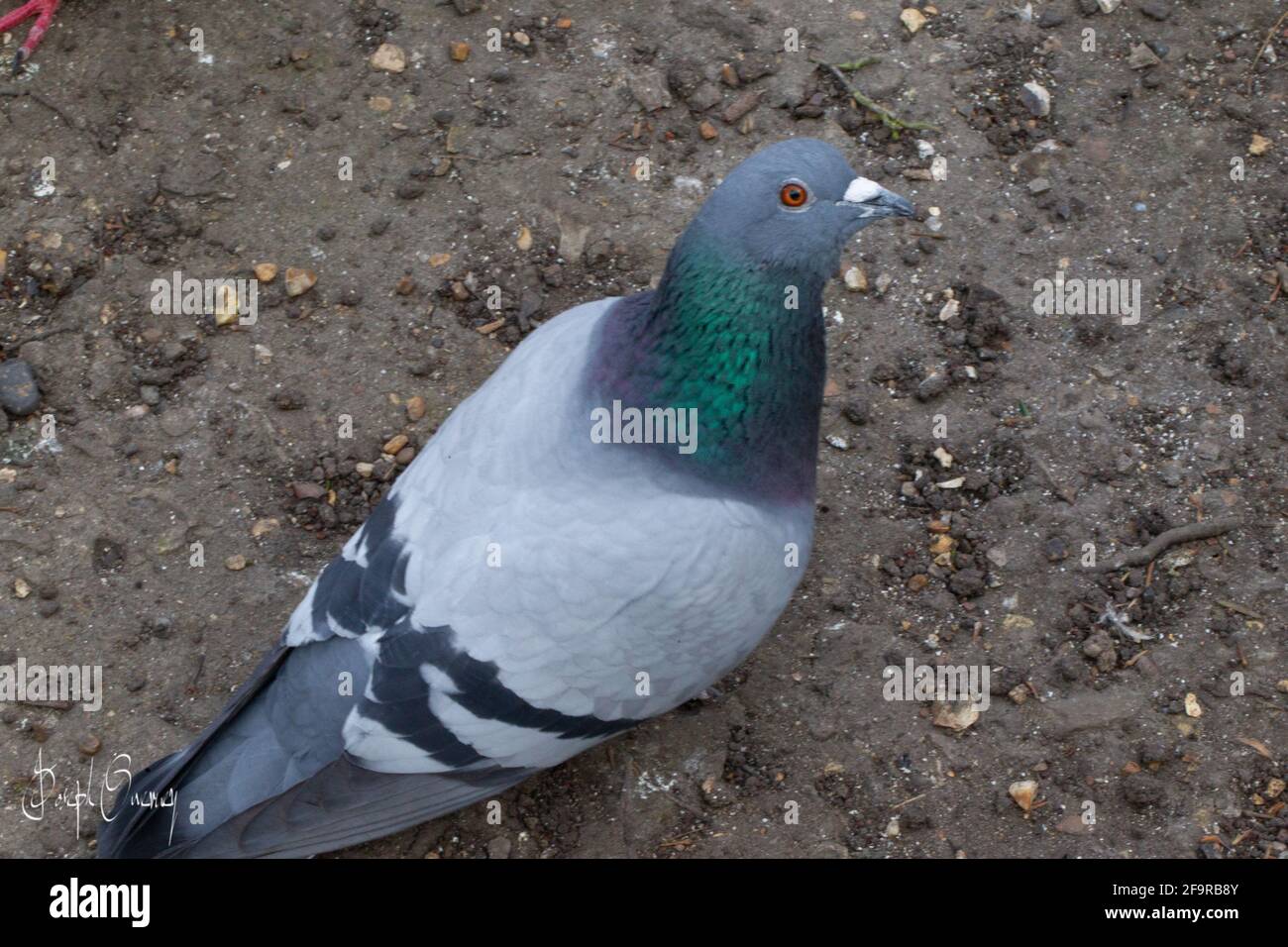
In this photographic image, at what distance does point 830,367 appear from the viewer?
4812 millimetres

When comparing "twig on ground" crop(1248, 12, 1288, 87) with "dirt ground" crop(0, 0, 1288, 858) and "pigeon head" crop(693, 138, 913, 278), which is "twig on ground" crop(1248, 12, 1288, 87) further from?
"pigeon head" crop(693, 138, 913, 278)

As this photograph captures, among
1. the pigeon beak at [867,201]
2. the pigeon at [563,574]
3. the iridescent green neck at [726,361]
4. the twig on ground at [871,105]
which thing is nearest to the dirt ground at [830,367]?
the twig on ground at [871,105]

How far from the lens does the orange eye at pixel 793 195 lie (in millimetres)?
3455

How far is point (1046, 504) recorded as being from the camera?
14.9 feet

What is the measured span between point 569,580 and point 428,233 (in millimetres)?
2159

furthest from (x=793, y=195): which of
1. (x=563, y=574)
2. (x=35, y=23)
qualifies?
(x=35, y=23)

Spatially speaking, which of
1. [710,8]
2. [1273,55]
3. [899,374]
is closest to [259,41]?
[710,8]

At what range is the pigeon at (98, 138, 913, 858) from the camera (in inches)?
136

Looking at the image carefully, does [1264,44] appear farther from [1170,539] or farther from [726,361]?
[726,361]

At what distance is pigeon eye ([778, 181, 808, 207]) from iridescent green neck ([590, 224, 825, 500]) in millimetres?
181

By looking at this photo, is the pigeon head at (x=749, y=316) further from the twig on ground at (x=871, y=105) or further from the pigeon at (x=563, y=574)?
the twig on ground at (x=871, y=105)

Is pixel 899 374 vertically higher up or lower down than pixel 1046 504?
higher up

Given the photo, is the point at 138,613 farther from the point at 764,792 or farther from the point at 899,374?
the point at 899,374

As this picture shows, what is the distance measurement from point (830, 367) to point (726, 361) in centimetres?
135
